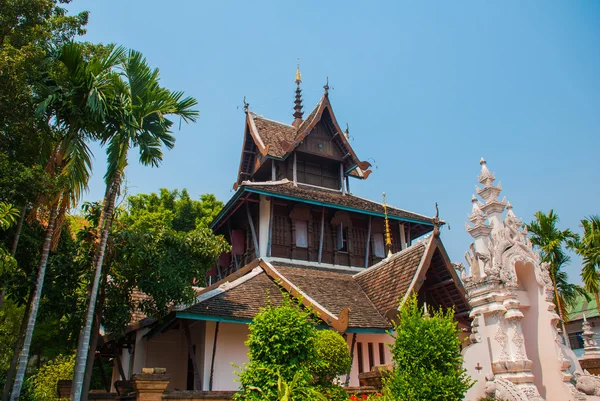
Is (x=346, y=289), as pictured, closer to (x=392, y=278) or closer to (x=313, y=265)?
(x=392, y=278)

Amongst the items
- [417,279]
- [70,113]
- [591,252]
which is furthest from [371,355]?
[591,252]

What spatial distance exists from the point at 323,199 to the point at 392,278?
4.22m

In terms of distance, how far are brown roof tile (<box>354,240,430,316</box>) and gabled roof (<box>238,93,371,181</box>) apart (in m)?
6.23

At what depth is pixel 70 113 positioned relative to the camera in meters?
9.66

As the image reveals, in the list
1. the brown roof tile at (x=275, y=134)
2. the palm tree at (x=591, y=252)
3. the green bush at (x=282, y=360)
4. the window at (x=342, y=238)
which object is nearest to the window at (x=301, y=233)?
the window at (x=342, y=238)

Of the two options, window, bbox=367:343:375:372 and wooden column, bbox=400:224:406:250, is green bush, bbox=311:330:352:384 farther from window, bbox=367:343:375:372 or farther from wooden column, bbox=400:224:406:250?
wooden column, bbox=400:224:406:250

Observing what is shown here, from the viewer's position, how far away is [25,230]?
988cm

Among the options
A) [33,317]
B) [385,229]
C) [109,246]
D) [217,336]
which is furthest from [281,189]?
[33,317]

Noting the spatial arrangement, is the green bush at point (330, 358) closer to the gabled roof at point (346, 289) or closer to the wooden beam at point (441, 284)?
the gabled roof at point (346, 289)

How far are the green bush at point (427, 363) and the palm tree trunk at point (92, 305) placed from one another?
215 inches

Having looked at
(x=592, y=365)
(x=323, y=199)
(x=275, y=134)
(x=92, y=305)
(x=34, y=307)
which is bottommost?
(x=592, y=365)

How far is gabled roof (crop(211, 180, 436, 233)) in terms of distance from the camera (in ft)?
Result: 54.1

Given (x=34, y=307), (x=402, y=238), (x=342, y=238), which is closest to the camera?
(x=34, y=307)

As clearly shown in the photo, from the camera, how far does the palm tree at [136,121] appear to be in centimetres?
991
